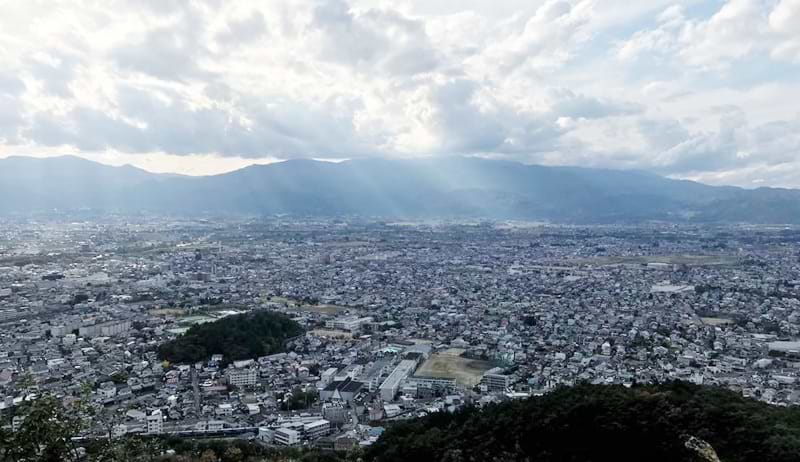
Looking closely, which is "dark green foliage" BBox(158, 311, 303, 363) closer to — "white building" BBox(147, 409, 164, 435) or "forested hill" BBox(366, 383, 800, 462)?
"white building" BBox(147, 409, 164, 435)

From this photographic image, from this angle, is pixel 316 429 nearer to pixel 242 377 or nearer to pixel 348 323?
pixel 242 377

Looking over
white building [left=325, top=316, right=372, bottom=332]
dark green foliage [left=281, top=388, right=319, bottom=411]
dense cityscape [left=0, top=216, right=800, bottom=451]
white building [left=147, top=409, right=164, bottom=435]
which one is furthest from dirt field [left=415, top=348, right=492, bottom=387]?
white building [left=147, top=409, right=164, bottom=435]

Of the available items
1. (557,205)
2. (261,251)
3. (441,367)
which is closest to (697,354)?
(441,367)

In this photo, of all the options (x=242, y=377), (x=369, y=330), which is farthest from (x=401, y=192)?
(x=242, y=377)

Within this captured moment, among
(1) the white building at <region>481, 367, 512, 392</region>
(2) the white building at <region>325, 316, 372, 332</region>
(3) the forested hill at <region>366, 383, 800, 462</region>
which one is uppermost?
(3) the forested hill at <region>366, 383, 800, 462</region>

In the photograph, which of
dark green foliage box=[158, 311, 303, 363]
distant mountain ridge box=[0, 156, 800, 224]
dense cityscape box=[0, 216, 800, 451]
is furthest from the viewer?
distant mountain ridge box=[0, 156, 800, 224]

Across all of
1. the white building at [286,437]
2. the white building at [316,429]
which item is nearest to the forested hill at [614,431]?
the white building at [316,429]

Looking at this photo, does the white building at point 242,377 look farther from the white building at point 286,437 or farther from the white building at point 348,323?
the white building at point 348,323
